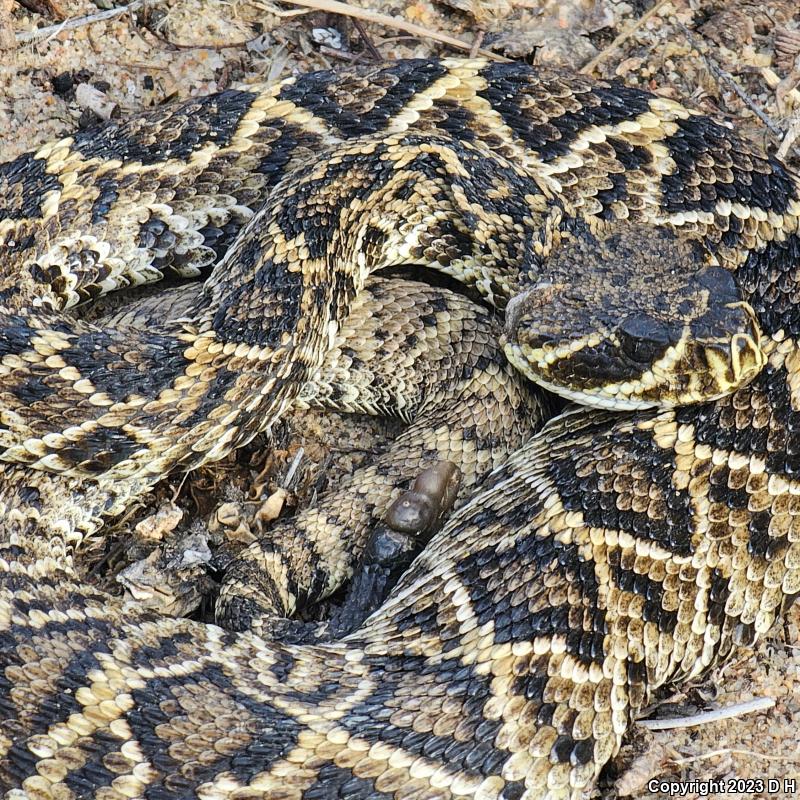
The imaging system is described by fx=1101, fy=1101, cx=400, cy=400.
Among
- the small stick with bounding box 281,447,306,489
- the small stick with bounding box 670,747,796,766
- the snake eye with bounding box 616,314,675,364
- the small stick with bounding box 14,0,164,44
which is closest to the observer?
the small stick with bounding box 670,747,796,766

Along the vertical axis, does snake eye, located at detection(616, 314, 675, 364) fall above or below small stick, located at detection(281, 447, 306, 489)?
above

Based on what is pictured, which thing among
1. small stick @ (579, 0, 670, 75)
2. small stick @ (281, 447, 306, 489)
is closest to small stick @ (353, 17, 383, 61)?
small stick @ (579, 0, 670, 75)

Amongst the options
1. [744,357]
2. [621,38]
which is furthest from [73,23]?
[744,357]

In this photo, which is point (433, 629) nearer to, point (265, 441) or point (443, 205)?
point (265, 441)

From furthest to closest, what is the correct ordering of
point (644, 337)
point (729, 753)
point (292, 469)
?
point (292, 469)
point (644, 337)
point (729, 753)

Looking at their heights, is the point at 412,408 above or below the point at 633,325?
below

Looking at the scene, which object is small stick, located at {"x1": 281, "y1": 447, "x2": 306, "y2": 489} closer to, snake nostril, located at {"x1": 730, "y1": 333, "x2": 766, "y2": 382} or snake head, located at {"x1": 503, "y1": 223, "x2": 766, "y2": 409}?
snake head, located at {"x1": 503, "y1": 223, "x2": 766, "y2": 409}

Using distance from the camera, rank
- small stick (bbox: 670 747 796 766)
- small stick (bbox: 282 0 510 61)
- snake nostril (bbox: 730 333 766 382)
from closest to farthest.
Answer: small stick (bbox: 670 747 796 766)
snake nostril (bbox: 730 333 766 382)
small stick (bbox: 282 0 510 61)

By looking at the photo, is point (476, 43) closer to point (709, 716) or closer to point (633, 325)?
point (633, 325)
